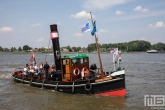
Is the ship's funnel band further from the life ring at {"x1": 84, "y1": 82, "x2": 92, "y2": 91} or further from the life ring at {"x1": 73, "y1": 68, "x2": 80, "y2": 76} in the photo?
the life ring at {"x1": 84, "y1": 82, "x2": 92, "y2": 91}

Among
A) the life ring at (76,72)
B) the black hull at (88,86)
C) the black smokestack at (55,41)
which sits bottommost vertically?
the black hull at (88,86)

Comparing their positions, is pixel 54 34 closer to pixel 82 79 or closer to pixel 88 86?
pixel 82 79

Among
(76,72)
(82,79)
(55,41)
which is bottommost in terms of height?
(82,79)

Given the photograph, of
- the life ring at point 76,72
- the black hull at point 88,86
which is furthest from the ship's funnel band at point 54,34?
the life ring at point 76,72

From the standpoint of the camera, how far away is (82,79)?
15.5m

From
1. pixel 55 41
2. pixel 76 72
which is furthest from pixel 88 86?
pixel 55 41

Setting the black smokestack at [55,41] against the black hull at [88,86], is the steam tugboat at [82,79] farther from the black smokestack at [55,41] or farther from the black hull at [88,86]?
the black smokestack at [55,41]

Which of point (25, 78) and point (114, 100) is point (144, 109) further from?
point (25, 78)

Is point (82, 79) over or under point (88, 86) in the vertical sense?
over

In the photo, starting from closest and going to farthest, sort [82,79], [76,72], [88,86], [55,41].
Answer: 1. [88,86]
2. [82,79]
3. [76,72]
4. [55,41]

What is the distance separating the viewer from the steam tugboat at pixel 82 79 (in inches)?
565

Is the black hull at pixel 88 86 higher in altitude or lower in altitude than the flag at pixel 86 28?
lower

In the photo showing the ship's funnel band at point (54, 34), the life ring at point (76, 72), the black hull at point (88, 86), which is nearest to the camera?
the black hull at point (88, 86)

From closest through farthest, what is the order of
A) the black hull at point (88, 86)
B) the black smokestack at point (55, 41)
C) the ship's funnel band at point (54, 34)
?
the black hull at point (88, 86) → the black smokestack at point (55, 41) → the ship's funnel band at point (54, 34)
